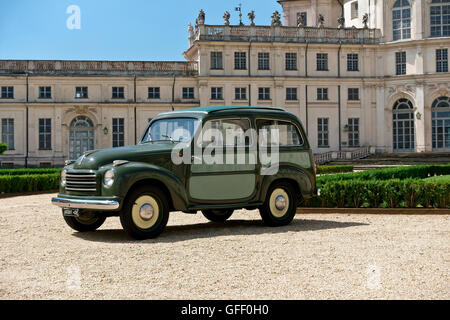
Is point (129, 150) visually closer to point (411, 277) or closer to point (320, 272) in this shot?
point (320, 272)

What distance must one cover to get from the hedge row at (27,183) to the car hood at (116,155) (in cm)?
1236

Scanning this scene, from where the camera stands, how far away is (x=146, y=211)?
945 cm

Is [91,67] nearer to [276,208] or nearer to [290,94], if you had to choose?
[290,94]

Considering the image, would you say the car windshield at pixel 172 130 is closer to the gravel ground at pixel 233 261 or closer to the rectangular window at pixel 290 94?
the gravel ground at pixel 233 261

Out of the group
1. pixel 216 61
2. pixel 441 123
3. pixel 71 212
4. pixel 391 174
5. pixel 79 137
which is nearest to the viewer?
pixel 71 212

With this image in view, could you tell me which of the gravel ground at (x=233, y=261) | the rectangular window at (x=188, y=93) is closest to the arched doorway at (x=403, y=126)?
the rectangular window at (x=188, y=93)

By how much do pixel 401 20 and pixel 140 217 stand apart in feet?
137

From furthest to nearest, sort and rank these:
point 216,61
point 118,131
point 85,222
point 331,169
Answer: point 216,61
point 118,131
point 331,169
point 85,222

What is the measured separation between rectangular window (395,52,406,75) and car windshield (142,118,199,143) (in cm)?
3907

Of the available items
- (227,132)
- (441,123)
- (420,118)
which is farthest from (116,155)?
(441,123)

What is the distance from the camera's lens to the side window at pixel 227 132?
10.4 metres

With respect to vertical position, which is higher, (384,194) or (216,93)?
(216,93)

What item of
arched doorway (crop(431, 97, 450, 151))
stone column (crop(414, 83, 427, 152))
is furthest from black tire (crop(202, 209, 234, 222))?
arched doorway (crop(431, 97, 450, 151))

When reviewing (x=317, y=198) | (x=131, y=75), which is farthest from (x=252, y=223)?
(x=131, y=75)
